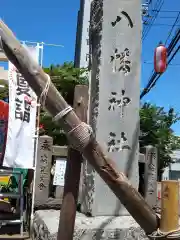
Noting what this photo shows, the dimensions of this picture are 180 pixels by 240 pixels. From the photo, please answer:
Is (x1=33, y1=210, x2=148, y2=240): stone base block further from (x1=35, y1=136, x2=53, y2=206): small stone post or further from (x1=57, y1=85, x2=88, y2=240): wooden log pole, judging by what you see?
(x1=57, y1=85, x2=88, y2=240): wooden log pole

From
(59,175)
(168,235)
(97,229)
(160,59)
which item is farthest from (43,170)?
(160,59)

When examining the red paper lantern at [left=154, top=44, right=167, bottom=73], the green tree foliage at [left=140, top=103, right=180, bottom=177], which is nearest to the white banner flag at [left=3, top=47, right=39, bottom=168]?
the red paper lantern at [left=154, top=44, right=167, bottom=73]

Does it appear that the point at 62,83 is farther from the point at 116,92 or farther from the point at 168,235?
the point at 168,235

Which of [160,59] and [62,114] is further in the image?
[160,59]

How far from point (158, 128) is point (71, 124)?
11406 mm

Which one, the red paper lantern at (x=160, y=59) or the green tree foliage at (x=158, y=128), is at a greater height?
the red paper lantern at (x=160, y=59)

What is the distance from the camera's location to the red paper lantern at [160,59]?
9148 millimetres

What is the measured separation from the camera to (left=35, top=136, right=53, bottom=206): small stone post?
5035 millimetres

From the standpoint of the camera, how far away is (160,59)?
9211 mm

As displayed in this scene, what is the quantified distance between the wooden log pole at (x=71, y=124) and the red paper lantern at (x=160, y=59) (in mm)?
7168

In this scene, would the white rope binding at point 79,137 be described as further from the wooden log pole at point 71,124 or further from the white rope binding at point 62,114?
the white rope binding at point 62,114

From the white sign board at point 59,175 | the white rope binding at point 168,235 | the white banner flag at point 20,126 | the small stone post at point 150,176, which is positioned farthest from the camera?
the white banner flag at point 20,126

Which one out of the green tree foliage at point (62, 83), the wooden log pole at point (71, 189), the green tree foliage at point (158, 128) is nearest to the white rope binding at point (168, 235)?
the wooden log pole at point (71, 189)

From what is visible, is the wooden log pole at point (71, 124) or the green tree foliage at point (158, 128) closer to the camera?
the wooden log pole at point (71, 124)
